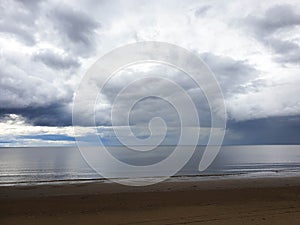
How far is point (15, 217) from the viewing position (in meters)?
14.1

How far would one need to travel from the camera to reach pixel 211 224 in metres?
11.6

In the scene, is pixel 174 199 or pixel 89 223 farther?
pixel 174 199

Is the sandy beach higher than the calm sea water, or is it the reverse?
the calm sea water

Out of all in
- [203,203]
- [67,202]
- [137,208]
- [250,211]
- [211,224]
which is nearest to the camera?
[211,224]

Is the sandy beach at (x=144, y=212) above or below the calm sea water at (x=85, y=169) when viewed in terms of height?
below

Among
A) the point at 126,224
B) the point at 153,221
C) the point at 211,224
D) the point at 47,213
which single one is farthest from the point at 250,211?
the point at 47,213

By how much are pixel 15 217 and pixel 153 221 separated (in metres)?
6.43

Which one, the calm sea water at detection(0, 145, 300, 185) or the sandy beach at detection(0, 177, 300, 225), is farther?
the calm sea water at detection(0, 145, 300, 185)

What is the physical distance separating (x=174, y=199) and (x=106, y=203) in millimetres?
4122

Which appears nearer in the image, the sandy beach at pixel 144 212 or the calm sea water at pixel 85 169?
the sandy beach at pixel 144 212

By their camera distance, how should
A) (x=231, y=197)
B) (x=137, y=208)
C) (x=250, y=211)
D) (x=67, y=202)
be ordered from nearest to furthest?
1. (x=250, y=211)
2. (x=137, y=208)
3. (x=67, y=202)
4. (x=231, y=197)

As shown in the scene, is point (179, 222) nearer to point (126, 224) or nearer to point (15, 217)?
point (126, 224)

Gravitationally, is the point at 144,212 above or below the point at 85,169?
below

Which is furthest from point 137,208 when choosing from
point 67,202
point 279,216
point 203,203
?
point 279,216
